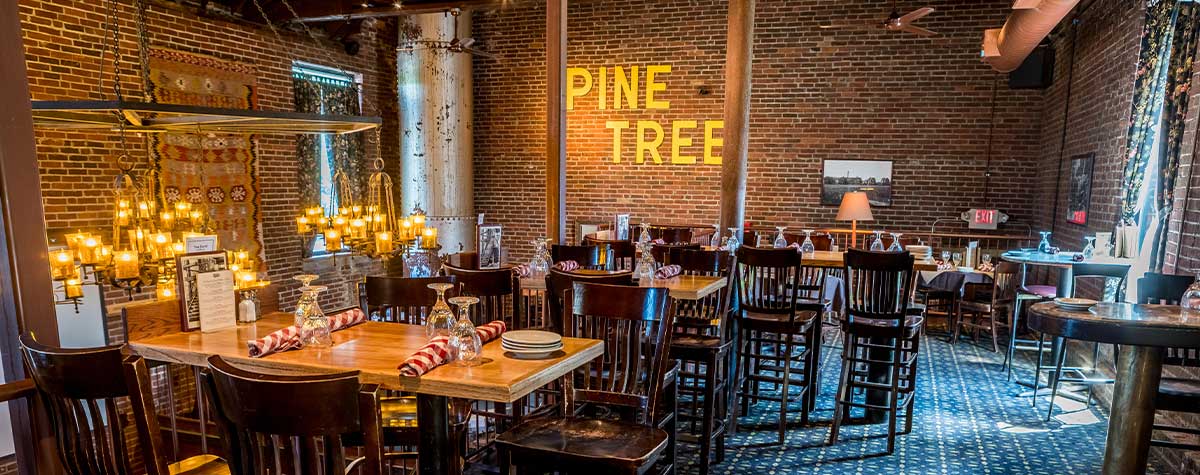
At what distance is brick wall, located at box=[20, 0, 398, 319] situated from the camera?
513 centimetres

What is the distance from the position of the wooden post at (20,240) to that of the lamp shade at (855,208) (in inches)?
291

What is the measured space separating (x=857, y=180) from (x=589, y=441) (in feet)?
24.7

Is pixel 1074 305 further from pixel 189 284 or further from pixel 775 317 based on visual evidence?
pixel 189 284

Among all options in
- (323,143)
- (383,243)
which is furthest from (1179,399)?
(323,143)

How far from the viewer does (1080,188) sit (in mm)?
6832

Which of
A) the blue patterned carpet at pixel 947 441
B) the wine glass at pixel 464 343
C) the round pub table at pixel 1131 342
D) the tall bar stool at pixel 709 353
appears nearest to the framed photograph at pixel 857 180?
the blue patterned carpet at pixel 947 441

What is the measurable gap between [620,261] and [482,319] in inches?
75.3

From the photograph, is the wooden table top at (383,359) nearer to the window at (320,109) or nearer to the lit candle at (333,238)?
the lit candle at (333,238)

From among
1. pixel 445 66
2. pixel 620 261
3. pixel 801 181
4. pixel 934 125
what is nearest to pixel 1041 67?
pixel 934 125

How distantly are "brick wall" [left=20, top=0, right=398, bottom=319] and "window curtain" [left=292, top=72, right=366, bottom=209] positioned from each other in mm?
205

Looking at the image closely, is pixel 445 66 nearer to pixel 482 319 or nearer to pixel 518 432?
pixel 482 319

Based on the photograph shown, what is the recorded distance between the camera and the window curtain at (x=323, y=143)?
7730 mm

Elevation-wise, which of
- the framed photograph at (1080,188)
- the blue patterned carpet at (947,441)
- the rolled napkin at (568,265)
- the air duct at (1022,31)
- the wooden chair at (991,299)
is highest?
the air duct at (1022,31)

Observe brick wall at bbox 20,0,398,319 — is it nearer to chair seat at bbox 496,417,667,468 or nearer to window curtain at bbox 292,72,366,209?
window curtain at bbox 292,72,366,209
